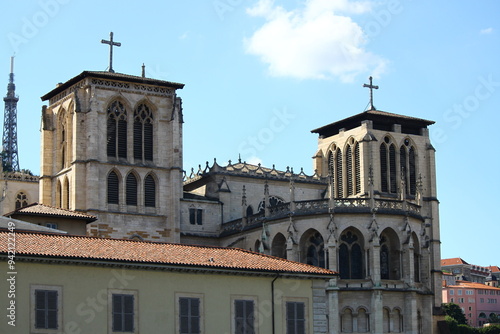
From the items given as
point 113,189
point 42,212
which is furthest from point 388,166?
point 42,212

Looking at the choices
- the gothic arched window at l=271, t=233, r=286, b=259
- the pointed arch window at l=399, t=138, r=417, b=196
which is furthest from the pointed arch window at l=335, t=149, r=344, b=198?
the gothic arched window at l=271, t=233, r=286, b=259

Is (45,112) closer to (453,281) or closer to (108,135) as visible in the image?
(108,135)

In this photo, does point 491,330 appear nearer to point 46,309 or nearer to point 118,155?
point 118,155

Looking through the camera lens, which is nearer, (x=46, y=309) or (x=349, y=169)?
(x=46, y=309)

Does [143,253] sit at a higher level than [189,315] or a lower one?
higher

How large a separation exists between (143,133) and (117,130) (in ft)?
7.11

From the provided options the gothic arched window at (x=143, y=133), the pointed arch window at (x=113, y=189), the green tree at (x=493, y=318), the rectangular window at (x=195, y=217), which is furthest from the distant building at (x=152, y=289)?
the green tree at (x=493, y=318)

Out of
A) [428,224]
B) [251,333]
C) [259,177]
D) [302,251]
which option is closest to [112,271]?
[251,333]

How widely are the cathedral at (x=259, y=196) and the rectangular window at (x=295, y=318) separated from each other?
74.3 ft

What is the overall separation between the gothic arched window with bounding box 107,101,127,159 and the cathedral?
75 mm

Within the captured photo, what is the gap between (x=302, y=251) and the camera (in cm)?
7319

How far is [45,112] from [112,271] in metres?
43.6

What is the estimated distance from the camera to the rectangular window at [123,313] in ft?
139

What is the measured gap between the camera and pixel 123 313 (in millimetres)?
42656
